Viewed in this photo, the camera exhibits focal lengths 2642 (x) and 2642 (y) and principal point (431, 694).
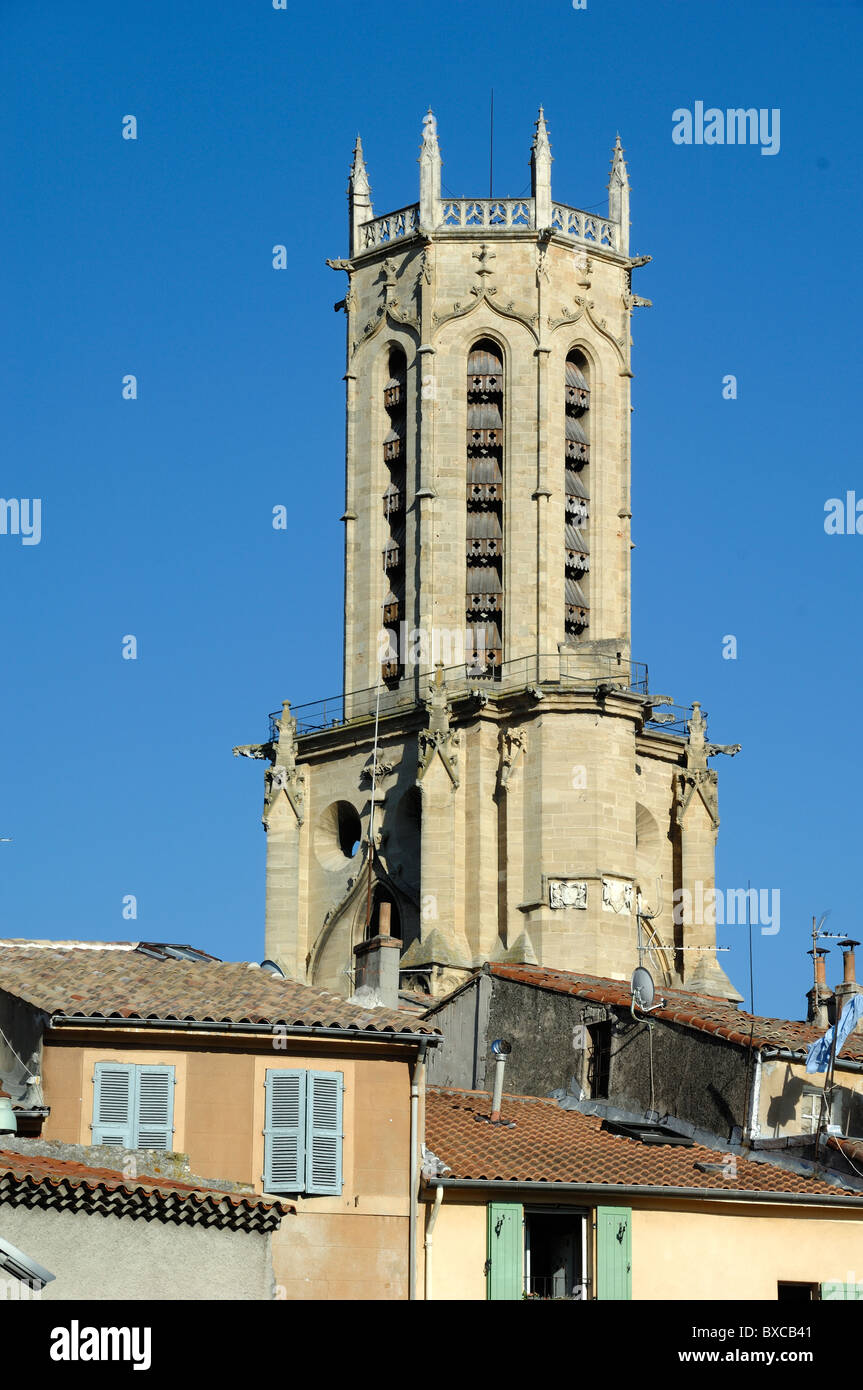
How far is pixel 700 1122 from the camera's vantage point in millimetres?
35156

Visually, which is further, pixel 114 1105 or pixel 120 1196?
pixel 114 1105

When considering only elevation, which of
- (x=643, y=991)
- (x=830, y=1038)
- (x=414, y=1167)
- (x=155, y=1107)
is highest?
(x=643, y=991)

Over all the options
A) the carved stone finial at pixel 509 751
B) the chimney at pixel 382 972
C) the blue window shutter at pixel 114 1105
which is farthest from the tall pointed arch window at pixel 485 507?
the blue window shutter at pixel 114 1105

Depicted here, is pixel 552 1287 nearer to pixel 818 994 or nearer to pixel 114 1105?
pixel 114 1105

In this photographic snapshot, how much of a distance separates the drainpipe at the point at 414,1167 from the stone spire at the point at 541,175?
5256cm

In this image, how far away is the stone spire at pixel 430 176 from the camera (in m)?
79.2

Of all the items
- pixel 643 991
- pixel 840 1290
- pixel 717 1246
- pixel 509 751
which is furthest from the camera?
pixel 509 751

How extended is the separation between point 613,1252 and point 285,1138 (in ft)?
13.3

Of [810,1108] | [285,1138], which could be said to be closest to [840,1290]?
[810,1108]

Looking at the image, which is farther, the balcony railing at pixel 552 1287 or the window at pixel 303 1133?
the balcony railing at pixel 552 1287

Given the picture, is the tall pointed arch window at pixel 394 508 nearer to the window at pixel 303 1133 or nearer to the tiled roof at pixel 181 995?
the tiled roof at pixel 181 995

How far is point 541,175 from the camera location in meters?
79.8

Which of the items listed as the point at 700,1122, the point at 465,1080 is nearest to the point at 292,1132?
the point at 700,1122
